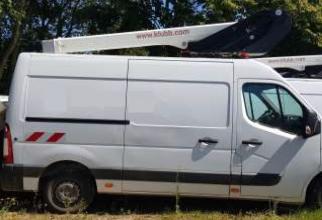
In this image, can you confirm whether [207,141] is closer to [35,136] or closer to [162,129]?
[162,129]

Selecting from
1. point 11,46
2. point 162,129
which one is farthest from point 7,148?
point 11,46

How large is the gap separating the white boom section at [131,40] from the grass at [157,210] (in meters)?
2.35

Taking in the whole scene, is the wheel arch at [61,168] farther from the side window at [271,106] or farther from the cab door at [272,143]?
the side window at [271,106]

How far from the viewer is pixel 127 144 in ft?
31.0

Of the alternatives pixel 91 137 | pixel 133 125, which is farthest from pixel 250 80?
pixel 91 137

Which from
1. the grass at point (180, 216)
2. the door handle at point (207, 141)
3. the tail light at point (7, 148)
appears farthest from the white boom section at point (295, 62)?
the tail light at point (7, 148)

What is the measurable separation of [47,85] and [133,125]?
1.32m

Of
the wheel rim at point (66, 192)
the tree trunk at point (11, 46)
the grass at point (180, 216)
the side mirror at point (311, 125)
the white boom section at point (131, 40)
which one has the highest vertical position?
the tree trunk at point (11, 46)

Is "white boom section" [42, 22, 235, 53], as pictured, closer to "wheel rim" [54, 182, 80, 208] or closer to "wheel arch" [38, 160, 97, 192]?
"wheel arch" [38, 160, 97, 192]

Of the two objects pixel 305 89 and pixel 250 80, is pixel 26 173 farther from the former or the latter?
pixel 305 89

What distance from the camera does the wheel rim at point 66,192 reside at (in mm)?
9586

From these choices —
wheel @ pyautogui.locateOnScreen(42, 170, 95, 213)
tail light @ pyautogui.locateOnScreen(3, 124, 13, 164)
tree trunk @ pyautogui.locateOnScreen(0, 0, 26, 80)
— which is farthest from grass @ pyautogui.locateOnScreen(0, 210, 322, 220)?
tree trunk @ pyautogui.locateOnScreen(0, 0, 26, 80)

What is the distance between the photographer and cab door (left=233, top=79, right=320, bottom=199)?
9.44 m

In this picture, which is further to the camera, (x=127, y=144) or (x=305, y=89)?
(x=305, y=89)
